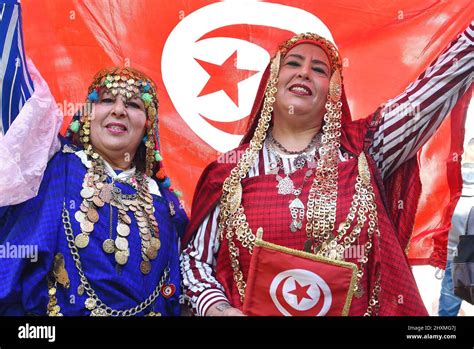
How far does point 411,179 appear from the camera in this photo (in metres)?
3.42

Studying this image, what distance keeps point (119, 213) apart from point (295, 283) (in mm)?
660

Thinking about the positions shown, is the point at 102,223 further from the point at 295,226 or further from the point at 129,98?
the point at 295,226

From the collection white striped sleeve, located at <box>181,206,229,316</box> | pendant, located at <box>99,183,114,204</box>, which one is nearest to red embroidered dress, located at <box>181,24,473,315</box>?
white striped sleeve, located at <box>181,206,229,316</box>

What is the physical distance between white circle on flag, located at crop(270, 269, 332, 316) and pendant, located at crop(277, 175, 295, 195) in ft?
1.02

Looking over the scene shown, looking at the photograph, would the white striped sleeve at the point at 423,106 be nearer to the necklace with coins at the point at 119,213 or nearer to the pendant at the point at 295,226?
the pendant at the point at 295,226

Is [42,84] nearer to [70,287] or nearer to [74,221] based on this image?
[74,221]

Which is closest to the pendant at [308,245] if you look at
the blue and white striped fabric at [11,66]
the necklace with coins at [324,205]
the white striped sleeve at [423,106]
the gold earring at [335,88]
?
the necklace with coins at [324,205]

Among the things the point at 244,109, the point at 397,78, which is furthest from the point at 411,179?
the point at 244,109

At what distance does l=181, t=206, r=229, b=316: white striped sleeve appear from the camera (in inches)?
127

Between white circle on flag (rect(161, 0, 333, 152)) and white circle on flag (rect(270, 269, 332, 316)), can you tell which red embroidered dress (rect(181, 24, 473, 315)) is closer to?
white circle on flag (rect(270, 269, 332, 316))

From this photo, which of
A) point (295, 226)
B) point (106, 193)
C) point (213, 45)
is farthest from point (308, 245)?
point (213, 45)

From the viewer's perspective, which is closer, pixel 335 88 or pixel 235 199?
pixel 235 199

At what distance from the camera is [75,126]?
3.34 metres
